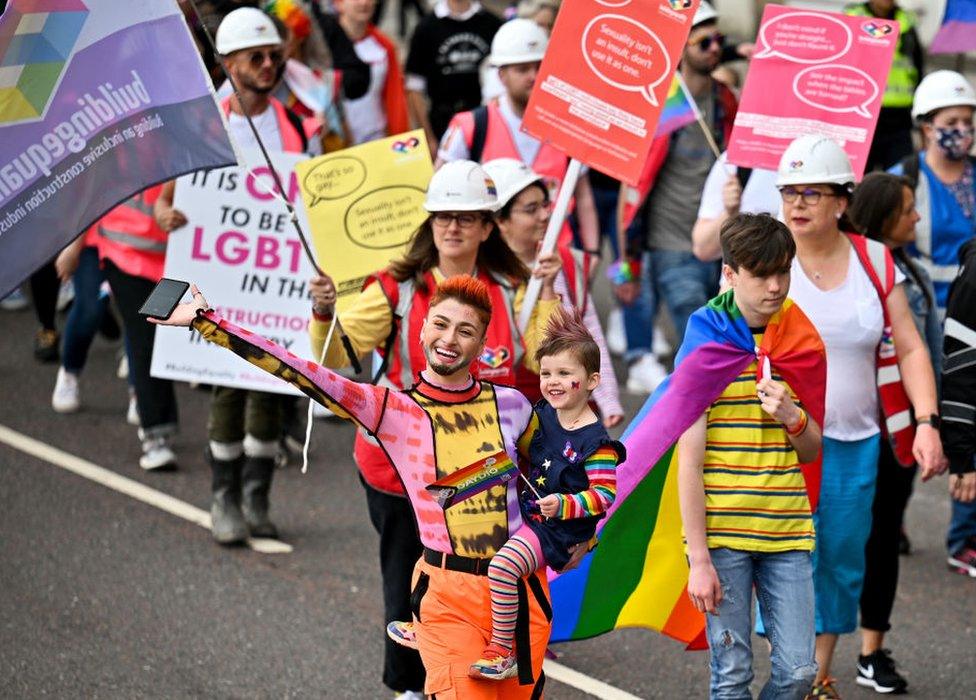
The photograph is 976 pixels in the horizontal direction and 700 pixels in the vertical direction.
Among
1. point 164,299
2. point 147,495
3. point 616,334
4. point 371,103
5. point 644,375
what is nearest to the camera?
point 164,299

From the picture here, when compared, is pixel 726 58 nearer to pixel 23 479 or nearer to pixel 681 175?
pixel 681 175

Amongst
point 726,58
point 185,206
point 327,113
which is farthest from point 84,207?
point 726,58

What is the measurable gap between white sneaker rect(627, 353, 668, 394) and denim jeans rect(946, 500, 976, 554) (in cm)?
294

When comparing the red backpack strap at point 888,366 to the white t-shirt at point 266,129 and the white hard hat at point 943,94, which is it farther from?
the white t-shirt at point 266,129

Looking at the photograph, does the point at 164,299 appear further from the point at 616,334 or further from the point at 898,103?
the point at 616,334

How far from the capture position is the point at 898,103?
10.5 meters

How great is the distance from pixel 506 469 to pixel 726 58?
6.52 meters

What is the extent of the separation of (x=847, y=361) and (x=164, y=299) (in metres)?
2.51

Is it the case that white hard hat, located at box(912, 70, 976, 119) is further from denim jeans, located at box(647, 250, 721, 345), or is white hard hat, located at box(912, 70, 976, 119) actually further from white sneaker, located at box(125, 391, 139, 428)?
white sneaker, located at box(125, 391, 139, 428)

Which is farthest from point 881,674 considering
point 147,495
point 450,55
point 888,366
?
point 450,55

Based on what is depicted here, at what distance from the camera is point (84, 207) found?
16.7 feet

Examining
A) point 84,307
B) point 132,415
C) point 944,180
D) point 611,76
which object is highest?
point 611,76

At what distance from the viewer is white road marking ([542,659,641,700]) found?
6.21 m

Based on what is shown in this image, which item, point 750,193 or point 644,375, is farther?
point 644,375
